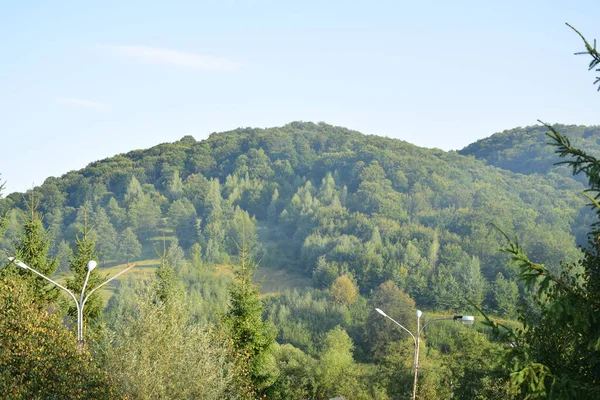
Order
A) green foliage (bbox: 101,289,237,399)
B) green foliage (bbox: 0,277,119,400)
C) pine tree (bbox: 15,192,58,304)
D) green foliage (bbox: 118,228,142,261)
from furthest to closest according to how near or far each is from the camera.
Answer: green foliage (bbox: 118,228,142,261), pine tree (bbox: 15,192,58,304), green foliage (bbox: 101,289,237,399), green foliage (bbox: 0,277,119,400)

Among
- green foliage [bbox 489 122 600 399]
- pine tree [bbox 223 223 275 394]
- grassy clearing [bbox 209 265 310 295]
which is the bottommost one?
grassy clearing [bbox 209 265 310 295]

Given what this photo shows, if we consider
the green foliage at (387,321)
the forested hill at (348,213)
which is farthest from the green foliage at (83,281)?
the forested hill at (348,213)

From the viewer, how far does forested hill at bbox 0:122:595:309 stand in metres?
118

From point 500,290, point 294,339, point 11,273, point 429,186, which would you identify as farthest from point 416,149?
point 11,273

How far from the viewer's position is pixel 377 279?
118 meters

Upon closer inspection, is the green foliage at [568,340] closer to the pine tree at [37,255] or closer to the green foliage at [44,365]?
the green foliage at [44,365]

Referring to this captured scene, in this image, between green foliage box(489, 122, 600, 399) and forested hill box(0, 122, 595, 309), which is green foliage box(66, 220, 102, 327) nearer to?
green foliage box(489, 122, 600, 399)

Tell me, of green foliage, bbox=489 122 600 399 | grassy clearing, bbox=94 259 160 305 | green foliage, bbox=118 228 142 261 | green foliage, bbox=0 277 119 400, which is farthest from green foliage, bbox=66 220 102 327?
green foliage, bbox=118 228 142 261

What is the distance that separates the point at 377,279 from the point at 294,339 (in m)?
38.1

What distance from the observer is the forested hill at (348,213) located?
4660 inches

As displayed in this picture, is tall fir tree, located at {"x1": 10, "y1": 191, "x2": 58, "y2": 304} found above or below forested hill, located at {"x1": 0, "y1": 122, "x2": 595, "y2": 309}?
above

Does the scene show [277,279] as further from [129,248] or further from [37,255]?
[37,255]

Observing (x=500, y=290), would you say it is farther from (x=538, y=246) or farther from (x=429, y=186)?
(x=429, y=186)

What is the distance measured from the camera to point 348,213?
155 metres
